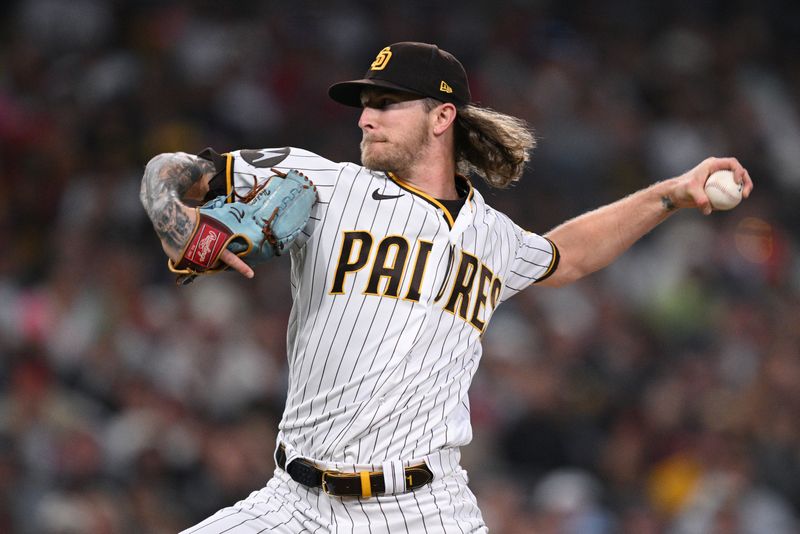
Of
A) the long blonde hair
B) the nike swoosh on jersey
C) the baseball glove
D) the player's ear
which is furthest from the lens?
the long blonde hair

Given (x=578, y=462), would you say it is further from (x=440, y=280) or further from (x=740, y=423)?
(x=440, y=280)

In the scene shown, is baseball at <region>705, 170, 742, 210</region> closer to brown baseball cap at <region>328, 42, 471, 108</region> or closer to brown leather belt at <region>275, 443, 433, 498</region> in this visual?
brown baseball cap at <region>328, 42, 471, 108</region>

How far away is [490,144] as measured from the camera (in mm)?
3635

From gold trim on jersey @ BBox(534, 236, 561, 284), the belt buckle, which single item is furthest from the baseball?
the belt buckle

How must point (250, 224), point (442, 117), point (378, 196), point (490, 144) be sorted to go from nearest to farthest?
point (250, 224), point (378, 196), point (442, 117), point (490, 144)

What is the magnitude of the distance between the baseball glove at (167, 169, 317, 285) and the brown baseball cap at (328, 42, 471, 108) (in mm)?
408

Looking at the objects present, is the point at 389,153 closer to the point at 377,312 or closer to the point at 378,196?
the point at 378,196

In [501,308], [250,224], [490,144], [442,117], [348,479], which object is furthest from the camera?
[501,308]

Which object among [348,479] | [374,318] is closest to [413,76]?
[374,318]

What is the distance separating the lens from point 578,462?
648 centimetres

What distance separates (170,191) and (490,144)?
1.12 meters

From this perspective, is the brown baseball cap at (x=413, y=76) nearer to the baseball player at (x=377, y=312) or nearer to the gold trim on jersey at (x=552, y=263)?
the baseball player at (x=377, y=312)

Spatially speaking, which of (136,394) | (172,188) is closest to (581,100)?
(136,394)

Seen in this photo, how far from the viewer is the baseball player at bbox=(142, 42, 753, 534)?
3064 mm
